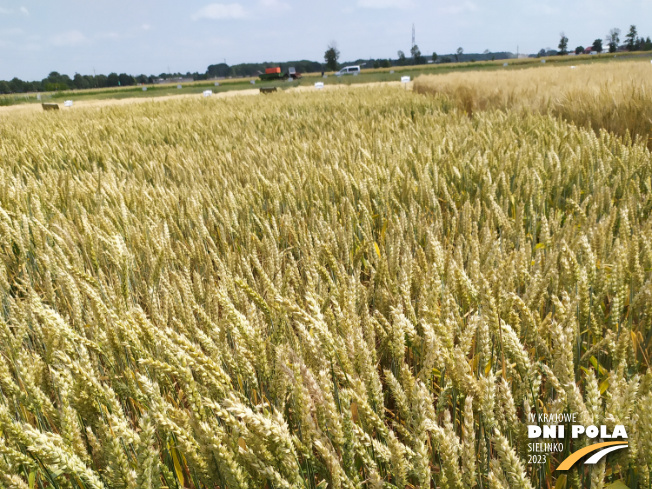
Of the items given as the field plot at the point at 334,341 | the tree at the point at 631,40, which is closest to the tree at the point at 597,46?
the tree at the point at 631,40

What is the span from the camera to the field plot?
571mm

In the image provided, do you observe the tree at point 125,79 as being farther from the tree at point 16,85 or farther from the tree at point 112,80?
the tree at point 16,85

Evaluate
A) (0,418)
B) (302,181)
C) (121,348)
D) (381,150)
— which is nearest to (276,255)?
(121,348)

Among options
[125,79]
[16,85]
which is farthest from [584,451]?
[125,79]

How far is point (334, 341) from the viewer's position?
2.33ft

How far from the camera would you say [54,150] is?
3844 mm

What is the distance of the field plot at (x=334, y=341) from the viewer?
1.87ft

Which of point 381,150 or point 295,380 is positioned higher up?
point 381,150

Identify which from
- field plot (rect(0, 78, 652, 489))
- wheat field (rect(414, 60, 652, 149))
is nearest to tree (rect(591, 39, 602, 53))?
wheat field (rect(414, 60, 652, 149))

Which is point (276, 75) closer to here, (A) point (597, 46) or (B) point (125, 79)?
(B) point (125, 79)

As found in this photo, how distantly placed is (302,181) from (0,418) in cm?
186

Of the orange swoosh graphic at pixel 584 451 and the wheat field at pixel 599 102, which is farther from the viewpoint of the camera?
the wheat field at pixel 599 102

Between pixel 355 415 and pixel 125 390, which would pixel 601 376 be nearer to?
pixel 355 415

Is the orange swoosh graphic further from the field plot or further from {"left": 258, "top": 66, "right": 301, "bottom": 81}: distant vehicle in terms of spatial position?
{"left": 258, "top": 66, "right": 301, "bottom": 81}: distant vehicle
